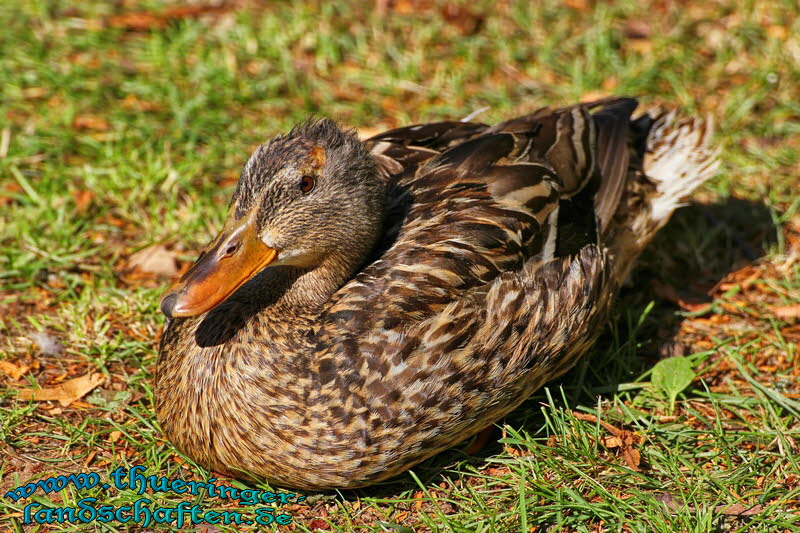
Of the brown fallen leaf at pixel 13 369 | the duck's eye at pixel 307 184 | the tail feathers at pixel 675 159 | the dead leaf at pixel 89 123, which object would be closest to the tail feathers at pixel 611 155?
the tail feathers at pixel 675 159

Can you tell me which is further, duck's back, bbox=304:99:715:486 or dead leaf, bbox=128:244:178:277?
dead leaf, bbox=128:244:178:277

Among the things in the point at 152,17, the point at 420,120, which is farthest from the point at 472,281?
the point at 152,17

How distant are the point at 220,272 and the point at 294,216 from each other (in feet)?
1.19

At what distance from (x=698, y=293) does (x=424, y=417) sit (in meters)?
2.14

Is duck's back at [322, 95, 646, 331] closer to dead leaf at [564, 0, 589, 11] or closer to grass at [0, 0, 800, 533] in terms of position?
grass at [0, 0, 800, 533]

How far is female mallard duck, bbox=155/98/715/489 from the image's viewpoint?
378 centimetres

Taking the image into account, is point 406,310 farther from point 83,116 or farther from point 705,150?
point 83,116

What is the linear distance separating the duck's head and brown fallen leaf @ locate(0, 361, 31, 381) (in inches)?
47.6

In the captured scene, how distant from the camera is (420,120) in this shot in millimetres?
6387

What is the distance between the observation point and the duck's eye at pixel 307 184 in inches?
150

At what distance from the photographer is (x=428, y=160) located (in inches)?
178

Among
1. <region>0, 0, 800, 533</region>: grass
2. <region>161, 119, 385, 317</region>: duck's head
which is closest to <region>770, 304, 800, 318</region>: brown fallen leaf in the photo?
<region>0, 0, 800, 533</region>: grass

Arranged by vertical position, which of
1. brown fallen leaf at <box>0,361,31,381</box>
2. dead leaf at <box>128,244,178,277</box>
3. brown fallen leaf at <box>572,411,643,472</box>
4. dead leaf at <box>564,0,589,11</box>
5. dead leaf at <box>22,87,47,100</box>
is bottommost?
brown fallen leaf at <box>572,411,643,472</box>

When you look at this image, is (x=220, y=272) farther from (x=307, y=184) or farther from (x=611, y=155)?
(x=611, y=155)
